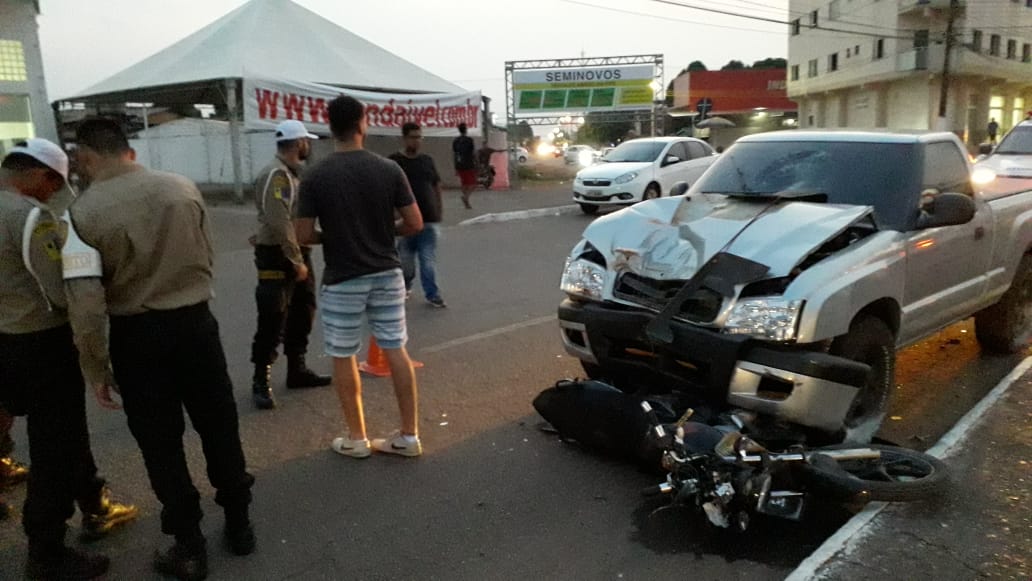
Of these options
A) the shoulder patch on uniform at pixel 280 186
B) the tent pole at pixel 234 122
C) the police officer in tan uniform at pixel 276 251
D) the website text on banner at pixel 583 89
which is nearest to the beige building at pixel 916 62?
the website text on banner at pixel 583 89

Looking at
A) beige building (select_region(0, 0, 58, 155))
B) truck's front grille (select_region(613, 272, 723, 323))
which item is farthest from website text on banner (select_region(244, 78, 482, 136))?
truck's front grille (select_region(613, 272, 723, 323))

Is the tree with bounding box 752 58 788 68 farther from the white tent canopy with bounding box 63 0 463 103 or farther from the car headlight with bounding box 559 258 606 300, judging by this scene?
the car headlight with bounding box 559 258 606 300

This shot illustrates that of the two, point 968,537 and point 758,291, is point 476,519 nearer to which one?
point 758,291

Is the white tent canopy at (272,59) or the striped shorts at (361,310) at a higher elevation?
the white tent canopy at (272,59)

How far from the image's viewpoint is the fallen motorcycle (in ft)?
10.9

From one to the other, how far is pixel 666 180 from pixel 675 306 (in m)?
13.4

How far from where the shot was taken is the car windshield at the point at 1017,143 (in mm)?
11164

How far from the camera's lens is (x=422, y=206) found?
7.62 metres

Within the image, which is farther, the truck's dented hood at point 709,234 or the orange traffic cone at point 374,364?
the orange traffic cone at point 374,364

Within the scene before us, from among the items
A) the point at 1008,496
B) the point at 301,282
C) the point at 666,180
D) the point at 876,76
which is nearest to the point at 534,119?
the point at 666,180

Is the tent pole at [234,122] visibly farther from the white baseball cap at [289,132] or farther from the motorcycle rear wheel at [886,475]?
the motorcycle rear wheel at [886,475]

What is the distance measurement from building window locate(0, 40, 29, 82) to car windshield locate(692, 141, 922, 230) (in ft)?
56.2

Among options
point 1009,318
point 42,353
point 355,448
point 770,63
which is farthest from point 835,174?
point 770,63

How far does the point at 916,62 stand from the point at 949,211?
145 feet
